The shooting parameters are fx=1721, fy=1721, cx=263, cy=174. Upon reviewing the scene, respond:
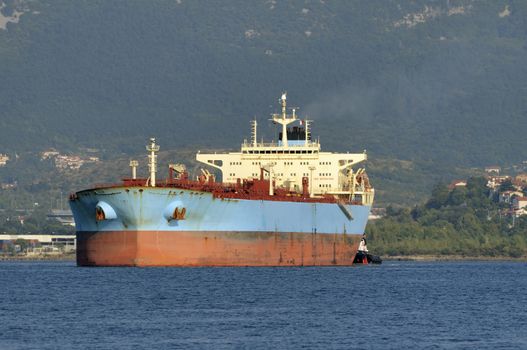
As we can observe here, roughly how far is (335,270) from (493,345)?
140 feet

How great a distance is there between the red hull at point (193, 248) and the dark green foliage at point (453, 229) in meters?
51.3

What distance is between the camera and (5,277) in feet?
301

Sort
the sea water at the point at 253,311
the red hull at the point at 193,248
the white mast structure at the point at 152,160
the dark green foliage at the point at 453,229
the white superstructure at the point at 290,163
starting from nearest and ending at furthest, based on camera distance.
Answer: the sea water at the point at 253,311 → the white mast structure at the point at 152,160 → the red hull at the point at 193,248 → the white superstructure at the point at 290,163 → the dark green foliage at the point at 453,229

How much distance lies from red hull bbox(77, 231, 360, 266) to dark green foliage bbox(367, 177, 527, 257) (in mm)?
51292

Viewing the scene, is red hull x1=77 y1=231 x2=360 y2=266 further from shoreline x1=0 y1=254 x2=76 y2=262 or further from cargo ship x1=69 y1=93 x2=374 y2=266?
shoreline x1=0 y1=254 x2=76 y2=262

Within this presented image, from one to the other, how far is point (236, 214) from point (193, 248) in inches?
129

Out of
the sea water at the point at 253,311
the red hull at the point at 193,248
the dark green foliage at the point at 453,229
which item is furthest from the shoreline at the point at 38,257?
the sea water at the point at 253,311

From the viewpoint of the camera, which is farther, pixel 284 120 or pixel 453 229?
pixel 453 229

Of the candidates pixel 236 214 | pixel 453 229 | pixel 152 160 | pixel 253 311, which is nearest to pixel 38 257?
pixel 453 229

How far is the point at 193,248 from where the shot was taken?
90500 mm

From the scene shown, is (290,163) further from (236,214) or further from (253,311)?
(253,311)

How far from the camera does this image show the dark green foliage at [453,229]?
15050 cm

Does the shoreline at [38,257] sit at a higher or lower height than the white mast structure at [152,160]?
lower

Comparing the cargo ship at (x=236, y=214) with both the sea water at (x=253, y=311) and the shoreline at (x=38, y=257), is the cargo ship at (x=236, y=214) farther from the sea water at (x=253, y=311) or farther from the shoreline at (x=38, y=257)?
the shoreline at (x=38, y=257)
